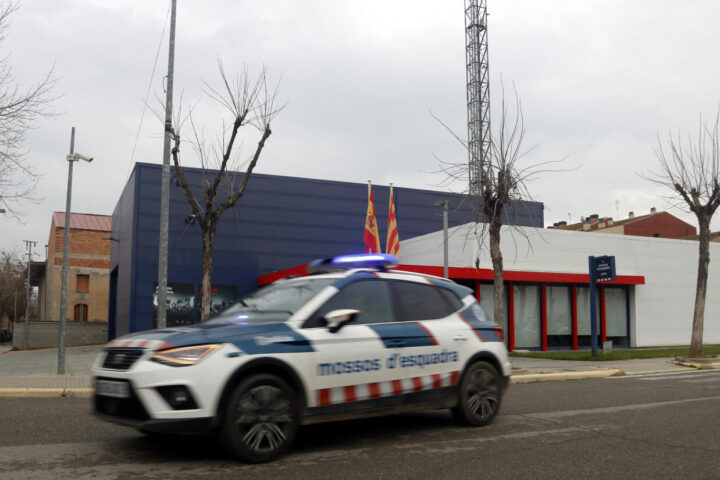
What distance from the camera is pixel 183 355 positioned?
540 cm

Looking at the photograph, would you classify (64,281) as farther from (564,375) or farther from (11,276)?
(11,276)

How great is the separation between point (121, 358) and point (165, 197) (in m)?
9.80

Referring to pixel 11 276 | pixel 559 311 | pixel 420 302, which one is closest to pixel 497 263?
pixel 420 302

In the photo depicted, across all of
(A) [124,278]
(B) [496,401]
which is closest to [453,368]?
(B) [496,401]

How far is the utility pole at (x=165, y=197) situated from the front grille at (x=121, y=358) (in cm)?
846

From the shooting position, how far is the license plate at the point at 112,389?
547 cm

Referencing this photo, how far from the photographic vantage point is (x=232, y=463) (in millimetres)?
5578

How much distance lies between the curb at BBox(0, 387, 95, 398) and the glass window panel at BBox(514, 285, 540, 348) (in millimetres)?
18900

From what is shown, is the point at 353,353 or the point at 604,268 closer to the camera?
the point at 353,353

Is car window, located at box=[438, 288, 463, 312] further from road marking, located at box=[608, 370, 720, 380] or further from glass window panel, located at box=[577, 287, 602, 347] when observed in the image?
glass window panel, located at box=[577, 287, 602, 347]

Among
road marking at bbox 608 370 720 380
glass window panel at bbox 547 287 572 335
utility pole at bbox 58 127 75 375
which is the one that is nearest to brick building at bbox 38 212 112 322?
glass window panel at bbox 547 287 572 335

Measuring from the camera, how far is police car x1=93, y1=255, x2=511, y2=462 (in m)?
5.38

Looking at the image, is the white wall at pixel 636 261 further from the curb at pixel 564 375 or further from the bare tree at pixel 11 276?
the bare tree at pixel 11 276

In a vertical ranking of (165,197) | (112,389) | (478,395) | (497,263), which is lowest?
(478,395)
